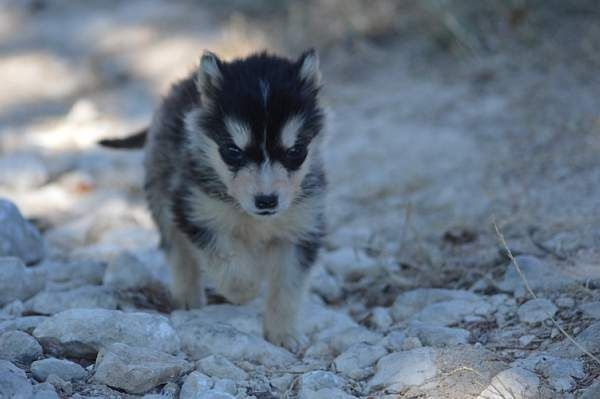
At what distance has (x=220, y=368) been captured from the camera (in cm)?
492

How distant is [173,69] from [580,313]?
26.0 feet

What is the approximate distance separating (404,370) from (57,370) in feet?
6.00

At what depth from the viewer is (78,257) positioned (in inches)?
283

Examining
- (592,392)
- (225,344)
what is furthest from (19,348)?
(592,392)

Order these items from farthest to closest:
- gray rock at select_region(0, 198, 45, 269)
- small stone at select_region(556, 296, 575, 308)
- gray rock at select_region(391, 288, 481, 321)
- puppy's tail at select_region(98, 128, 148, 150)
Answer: puppy's tail at select_region(98, 128, 148, 150)
gray rock at select_region(0, 198, 45, 269)
gray rock at select_region(391, 288, 481, 321)
small stone at select_region(556, 296, 575, 308)

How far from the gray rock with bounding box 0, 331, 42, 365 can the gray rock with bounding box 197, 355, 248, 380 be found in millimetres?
887

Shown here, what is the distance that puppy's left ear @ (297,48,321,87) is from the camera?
5.91 m

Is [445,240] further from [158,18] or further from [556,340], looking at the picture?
[158,18]

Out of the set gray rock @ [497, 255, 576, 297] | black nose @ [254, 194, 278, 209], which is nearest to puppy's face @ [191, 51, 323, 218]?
black nose @ [254, 194, 278, 209]

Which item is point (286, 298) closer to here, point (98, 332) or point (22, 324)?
point (98, 332)

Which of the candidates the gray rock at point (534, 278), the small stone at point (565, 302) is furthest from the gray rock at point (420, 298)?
the small stone at point (565, 302)

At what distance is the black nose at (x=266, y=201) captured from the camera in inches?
209

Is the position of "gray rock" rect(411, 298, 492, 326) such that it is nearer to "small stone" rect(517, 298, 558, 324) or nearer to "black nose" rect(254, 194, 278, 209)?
"small stone" rect(517, 298, 558, 324)

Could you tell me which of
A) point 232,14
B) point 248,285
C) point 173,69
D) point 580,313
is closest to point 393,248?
point 248,285
